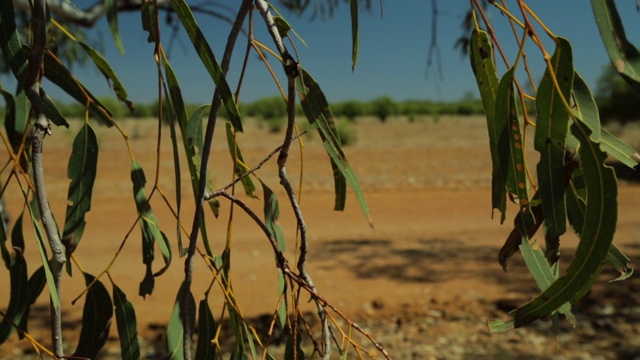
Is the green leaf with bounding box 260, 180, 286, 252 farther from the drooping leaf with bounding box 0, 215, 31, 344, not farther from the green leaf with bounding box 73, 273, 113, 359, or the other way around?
the drooping leaf with bounding box 0, 215, 31, 344

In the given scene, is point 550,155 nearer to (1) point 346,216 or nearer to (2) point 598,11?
(2) point 598,11

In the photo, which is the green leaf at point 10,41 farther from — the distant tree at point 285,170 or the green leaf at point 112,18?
the green leaf at point 112,18

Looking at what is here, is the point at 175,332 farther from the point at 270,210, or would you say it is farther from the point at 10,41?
the point at 10,41

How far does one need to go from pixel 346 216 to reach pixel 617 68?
19.9 ft

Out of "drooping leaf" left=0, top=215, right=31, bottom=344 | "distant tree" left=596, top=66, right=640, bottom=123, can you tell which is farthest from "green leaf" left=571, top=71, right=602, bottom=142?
"distant tree" left=596, top=66, right=640, bottom=123

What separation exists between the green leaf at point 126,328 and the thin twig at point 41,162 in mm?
270

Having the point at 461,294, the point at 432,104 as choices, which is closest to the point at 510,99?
the point at 461,294

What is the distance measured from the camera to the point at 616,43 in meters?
0.78

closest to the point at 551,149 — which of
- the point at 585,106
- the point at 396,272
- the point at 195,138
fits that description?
the point at 585,106

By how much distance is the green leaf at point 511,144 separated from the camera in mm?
890

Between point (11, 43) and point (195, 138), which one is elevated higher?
point (11, 43)

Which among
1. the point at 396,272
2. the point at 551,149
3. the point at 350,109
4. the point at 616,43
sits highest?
the point at 616,43

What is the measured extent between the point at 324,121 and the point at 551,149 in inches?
11.5

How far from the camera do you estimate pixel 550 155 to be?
85cm
